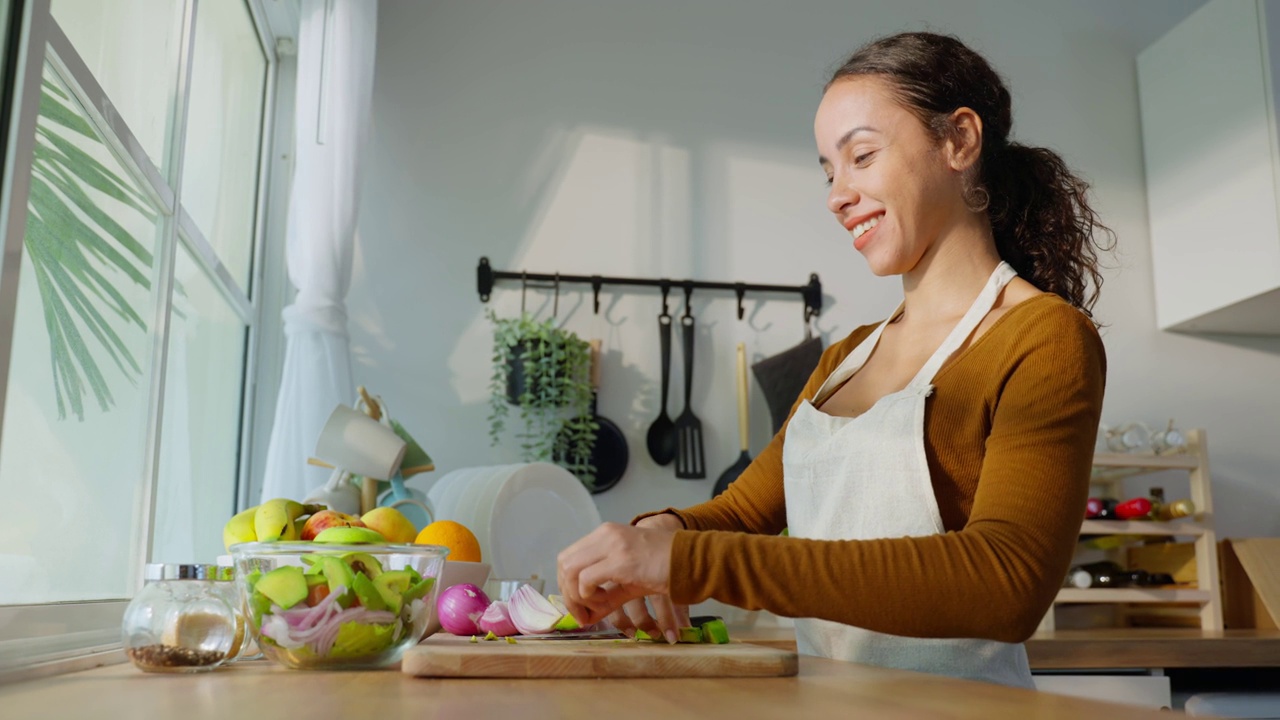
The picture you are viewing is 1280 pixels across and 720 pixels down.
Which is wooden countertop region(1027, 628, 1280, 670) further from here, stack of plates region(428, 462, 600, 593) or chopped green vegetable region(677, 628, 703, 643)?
chopped green vegetable region(677, 628, 703, 643)

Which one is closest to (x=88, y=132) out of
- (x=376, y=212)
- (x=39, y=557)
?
(x=39, y=557)

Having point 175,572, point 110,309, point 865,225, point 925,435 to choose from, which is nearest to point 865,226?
point 865,225

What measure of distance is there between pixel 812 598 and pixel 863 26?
2.13 metres

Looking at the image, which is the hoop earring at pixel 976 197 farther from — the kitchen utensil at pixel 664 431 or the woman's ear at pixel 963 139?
the kitchen utensil at pixel 664 431

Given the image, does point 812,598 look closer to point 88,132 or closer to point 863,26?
point 88,132

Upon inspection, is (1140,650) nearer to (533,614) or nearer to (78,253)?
(533,614)

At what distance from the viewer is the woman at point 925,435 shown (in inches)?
29.6

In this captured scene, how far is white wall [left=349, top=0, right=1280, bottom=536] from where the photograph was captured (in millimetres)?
2293

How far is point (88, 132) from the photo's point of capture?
1068 mm

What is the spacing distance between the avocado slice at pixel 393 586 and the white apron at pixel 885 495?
39 centimetres

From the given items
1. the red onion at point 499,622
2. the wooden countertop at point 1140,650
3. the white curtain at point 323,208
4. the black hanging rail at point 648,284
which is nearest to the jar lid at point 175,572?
the red onion at point 499,622

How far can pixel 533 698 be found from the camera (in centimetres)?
61

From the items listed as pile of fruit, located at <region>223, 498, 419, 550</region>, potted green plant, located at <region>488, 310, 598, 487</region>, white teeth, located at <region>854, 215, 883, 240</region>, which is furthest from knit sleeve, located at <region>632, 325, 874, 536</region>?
potted green plant, located at <region>488, 310, 598, 487</region>

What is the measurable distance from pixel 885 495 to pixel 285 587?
1.71 ft
